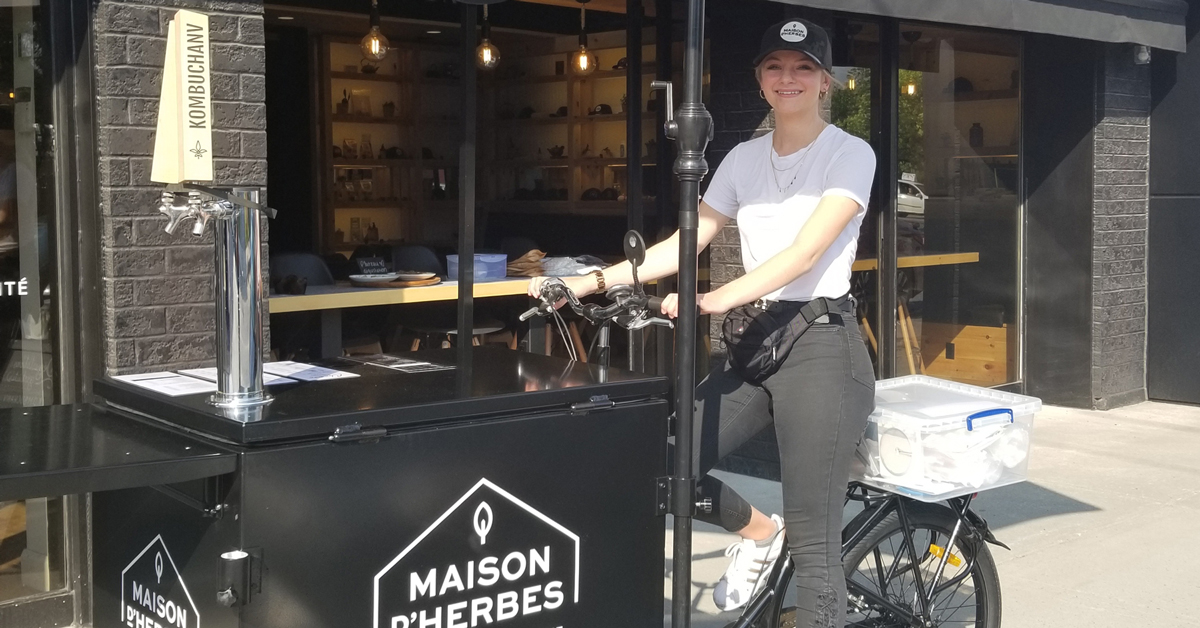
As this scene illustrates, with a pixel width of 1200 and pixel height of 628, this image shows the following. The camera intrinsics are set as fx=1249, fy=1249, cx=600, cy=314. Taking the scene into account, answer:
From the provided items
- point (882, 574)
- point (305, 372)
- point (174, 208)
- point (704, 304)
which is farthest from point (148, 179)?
point (882, 574)

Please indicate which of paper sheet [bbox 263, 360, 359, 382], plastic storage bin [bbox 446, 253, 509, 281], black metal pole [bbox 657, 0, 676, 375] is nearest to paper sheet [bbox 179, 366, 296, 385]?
paper sheet [bbox 263, 360, 359, 382]

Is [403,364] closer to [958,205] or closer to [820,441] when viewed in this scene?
[820,441]

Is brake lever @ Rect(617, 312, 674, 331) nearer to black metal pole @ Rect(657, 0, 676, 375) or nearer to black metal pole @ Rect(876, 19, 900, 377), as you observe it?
black metal pole @ Rect(657, 0, 676, 375)

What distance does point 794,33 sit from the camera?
3.12m

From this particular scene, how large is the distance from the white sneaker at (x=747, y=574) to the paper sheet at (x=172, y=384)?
5.23 ft

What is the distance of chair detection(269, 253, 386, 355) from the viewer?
5418 millimetres

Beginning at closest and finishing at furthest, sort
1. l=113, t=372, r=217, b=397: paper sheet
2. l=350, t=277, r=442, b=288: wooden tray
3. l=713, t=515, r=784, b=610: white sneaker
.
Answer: l=113, t=372, r=217, b=397: paper sheet, l=713, t=515, r=784, b=610: white sneaker, l=350, t=277, r=442, b=288: wooden tray

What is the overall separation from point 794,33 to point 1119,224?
19.3 ft

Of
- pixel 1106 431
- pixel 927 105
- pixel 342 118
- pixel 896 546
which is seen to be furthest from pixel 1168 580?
pixel 342 118

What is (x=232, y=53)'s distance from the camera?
4.18 metres

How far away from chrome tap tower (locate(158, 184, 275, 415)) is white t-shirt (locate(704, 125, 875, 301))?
1347 millimetres

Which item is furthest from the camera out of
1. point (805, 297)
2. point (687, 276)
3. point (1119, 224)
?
point (1119, 224)

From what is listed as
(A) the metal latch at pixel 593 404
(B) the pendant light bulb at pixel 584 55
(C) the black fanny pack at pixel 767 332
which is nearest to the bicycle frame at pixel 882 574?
(C) the black fanny pack at pixel 767 332

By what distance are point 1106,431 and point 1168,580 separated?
116 inches
